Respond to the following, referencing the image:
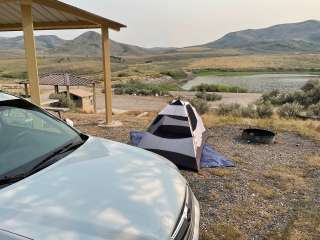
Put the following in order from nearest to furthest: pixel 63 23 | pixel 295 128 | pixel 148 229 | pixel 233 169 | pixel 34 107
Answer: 1. pixel 148 229
2. pixel 34 107
3. pixel 233 169
4. pixel 63 23
5. pixel 295 128

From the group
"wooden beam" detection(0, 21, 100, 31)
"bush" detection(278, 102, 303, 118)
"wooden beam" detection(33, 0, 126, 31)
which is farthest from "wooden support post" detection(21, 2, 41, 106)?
"bush" detection(278, 102, 303, 118)

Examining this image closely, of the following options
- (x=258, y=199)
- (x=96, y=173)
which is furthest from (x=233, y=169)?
(x=96, y=173)

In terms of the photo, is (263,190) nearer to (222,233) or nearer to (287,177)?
(287,177)

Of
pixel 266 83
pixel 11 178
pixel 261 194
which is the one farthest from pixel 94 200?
pixel 266 83

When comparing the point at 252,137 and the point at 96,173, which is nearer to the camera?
the point at 96,173

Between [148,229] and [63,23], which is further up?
[63,23]

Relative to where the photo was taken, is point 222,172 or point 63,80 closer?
point 222,172

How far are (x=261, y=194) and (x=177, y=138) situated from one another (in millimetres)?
1854

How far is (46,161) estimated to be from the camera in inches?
93.0

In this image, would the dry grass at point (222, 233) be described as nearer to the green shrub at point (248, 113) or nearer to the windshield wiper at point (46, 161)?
the windshield wiper at point (46, 161)

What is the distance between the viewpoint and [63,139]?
2.90 meters

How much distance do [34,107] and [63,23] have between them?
18.7 feet

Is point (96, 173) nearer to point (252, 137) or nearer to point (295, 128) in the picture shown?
point (252, 137)

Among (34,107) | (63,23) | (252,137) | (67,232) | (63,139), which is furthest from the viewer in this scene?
(63,23)
